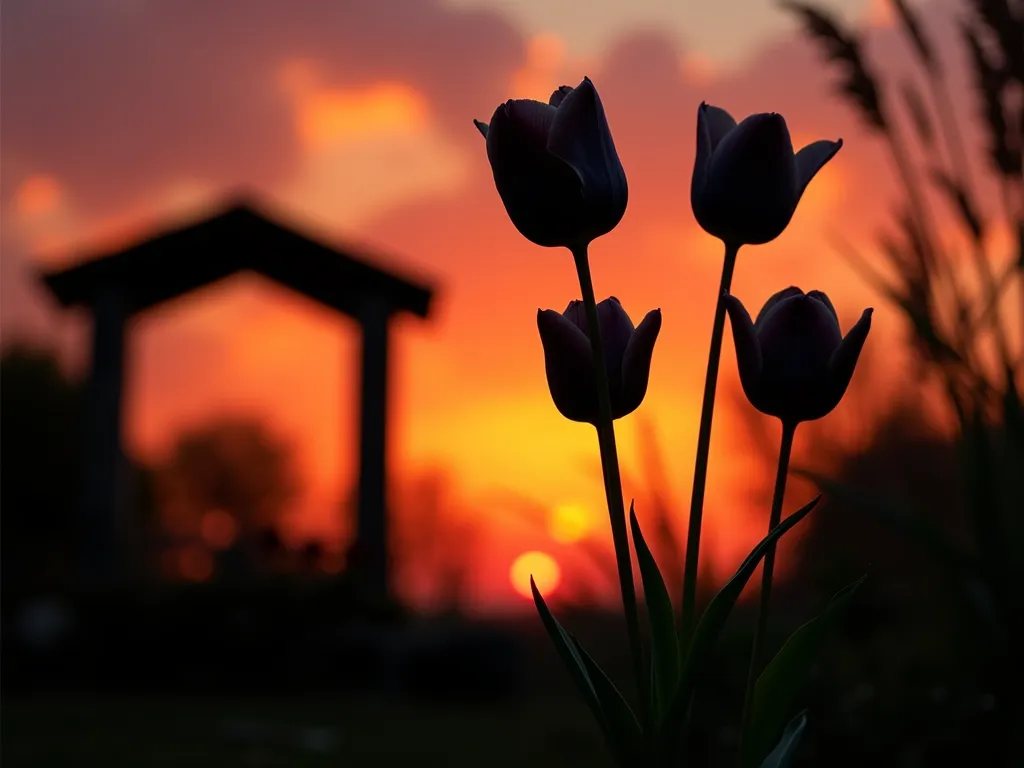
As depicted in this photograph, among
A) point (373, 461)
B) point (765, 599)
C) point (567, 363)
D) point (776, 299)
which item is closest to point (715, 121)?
point (776, 299)

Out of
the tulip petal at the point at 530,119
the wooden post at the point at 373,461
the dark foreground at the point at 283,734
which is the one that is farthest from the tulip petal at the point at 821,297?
the wooden post at the point at 373,461

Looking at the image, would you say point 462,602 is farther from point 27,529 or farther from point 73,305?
point 27,529

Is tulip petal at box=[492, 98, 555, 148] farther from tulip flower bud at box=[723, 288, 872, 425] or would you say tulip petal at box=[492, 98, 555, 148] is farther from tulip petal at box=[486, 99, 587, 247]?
tulip flower bud at box=[723, 288, 872, 425]

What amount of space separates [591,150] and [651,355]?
152 mm

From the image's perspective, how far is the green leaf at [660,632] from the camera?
0.73 meters

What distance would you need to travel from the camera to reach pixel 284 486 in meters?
29.6

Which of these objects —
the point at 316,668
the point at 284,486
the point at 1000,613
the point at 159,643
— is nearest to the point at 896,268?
the point at 1000,613

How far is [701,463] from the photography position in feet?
2.41

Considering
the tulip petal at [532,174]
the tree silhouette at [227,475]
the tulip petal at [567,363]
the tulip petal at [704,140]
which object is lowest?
the tulip petal at [567,363]

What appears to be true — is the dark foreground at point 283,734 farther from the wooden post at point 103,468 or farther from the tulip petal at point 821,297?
the tulip petal at point 821,297

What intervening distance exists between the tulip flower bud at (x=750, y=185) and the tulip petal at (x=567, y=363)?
139mm

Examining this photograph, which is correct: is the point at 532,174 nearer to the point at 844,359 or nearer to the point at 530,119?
the point at 530,119

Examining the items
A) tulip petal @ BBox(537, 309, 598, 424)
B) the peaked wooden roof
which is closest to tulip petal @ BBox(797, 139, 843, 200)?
tulip petal @ BBox(537, 309, 598, 424)

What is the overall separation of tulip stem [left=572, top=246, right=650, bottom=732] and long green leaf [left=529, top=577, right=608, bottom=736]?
3 centimetres
